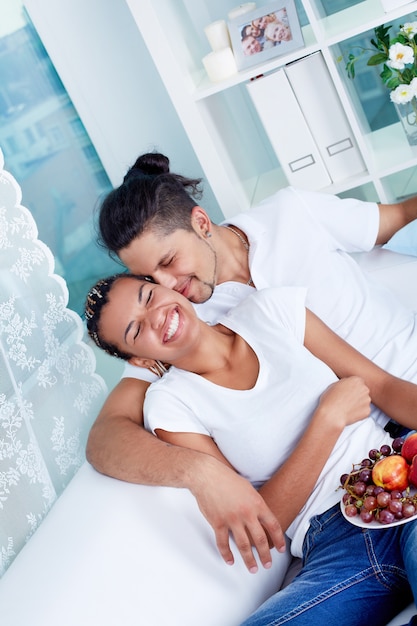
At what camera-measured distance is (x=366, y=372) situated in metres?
1.82

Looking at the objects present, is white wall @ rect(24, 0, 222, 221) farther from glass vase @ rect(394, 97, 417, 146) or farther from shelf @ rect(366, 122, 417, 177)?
glass vase @ rect(394, 97, 417, 146)

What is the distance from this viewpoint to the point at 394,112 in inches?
113

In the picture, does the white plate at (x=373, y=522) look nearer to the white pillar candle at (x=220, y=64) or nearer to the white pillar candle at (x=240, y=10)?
the white pillar candle at (x=220, y=64)

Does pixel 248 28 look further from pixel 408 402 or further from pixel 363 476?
pixel 363 476

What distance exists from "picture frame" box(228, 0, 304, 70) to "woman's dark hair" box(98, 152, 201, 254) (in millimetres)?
522

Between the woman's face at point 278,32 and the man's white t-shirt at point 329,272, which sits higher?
the woman's face at point 278,32

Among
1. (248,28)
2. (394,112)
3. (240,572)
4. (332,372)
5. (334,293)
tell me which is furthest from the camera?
(394,112)

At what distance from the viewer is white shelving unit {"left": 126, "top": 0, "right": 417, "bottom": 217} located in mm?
2396

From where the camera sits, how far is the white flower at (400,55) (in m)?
2.36

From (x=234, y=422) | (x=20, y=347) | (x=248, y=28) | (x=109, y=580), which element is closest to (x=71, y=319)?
(x=20, y=347)

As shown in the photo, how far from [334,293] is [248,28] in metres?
0.89

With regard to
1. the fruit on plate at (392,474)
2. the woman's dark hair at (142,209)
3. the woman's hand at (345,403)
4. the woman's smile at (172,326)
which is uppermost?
the woman's dark hair at (142,209)

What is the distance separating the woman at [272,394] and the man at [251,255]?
130mm

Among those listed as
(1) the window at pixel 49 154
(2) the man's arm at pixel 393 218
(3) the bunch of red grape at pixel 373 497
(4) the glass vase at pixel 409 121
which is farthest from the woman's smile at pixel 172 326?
(4) the glass vase at pixel 409 121
